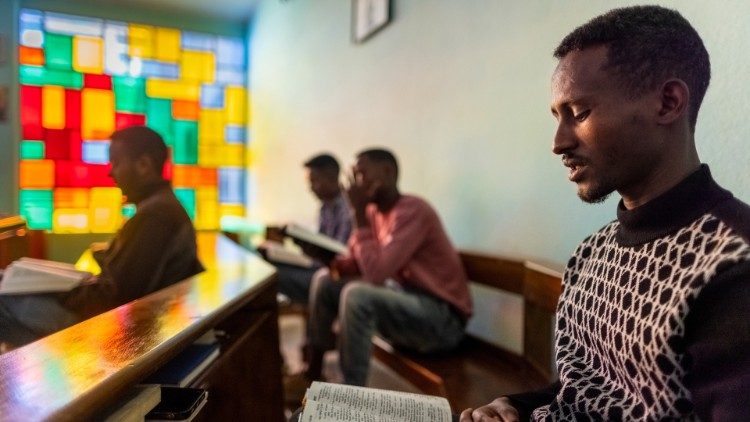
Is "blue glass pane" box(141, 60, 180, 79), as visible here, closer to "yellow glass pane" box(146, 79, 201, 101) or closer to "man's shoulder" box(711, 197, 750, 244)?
"yellow glass pane" box(146, 79, 201, 101)

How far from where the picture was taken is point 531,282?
67.2 inches

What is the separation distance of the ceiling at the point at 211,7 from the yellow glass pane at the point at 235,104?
2.35ft

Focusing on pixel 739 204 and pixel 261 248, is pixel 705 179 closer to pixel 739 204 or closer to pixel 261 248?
pixel 739 204

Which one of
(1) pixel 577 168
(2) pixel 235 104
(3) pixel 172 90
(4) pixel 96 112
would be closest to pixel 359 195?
(4) pixel 96 112

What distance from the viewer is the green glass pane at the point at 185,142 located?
5.06 meters

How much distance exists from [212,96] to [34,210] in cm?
438

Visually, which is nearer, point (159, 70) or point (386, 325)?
point (386, 325)

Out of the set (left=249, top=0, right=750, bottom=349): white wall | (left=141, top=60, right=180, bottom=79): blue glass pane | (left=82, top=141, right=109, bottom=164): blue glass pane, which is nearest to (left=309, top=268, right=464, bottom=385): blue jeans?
(left=249, top=0, right=750, bottom=349): white wall

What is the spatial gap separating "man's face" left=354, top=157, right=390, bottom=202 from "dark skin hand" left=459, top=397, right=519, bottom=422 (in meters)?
1.46

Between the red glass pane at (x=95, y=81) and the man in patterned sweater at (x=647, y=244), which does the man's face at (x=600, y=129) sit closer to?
the man in patterned sweater at (x=647, y=244)

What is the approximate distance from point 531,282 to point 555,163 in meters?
0.38

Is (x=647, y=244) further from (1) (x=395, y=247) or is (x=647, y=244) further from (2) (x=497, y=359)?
(1) (x=395, y=247)

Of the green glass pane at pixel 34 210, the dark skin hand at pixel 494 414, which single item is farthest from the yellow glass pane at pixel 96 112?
the dark skin hand at pixel 494 414

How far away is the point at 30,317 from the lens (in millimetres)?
1220
